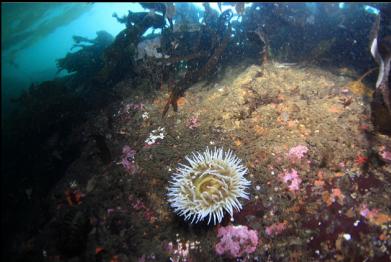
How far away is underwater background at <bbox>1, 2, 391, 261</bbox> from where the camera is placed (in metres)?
2.86

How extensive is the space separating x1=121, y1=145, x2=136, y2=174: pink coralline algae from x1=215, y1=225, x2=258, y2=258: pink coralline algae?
1.57 meters

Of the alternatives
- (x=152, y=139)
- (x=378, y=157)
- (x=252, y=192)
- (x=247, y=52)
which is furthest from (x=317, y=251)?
(x=247, y=52)

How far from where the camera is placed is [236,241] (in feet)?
9.56

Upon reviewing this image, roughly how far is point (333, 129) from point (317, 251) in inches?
58.4

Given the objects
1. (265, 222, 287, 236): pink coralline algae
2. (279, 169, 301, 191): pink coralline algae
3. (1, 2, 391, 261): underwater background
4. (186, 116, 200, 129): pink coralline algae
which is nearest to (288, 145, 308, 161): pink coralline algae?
(1, 2, 391, 261): underwater background

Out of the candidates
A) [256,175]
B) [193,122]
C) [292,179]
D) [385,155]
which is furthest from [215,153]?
[385,155]

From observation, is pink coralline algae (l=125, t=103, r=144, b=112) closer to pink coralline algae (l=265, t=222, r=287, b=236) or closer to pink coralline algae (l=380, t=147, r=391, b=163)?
pink coralline algae (l=265, t=222, r=287, b=236)

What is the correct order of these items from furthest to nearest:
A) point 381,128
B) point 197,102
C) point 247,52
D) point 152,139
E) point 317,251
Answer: point 247,52 < point 197,102 < point 152,139 < point 381,128 < point 317,251

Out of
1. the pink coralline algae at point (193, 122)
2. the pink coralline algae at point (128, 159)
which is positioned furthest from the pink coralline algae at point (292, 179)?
the pink coralline algae at point (128, 159)

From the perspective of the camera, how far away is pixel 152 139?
420 cm

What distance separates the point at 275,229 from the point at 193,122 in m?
1.95

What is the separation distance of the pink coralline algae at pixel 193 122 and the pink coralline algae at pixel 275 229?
5.87 ft

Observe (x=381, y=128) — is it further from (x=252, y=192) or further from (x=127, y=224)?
(x=127, y=224)

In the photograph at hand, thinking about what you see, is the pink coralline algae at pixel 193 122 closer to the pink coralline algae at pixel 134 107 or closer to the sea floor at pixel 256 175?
the sea floor at pixel 256 175
